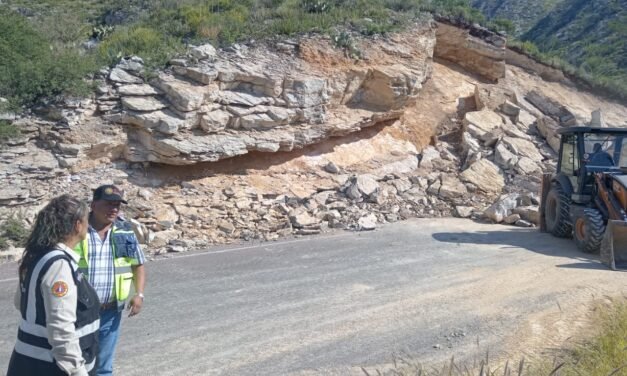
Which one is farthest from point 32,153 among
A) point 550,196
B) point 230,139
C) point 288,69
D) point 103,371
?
point 550,196

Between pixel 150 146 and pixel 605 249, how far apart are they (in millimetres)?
9074

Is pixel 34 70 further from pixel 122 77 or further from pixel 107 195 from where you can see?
pixel 107 195

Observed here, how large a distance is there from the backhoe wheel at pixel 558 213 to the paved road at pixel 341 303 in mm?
391

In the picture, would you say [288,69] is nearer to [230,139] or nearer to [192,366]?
[230,139]

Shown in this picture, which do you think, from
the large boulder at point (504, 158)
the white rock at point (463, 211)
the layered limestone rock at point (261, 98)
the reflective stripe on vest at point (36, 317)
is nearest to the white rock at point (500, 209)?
the white rock at point (463, 211)

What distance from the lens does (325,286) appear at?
7.12 meters

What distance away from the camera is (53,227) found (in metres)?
2.92

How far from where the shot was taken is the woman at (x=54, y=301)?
2773 mm

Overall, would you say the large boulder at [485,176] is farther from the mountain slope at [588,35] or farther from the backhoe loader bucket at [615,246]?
the mountain slope at [588,35]

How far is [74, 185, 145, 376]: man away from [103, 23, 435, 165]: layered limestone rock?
8472 millimetres

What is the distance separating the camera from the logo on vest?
276cm

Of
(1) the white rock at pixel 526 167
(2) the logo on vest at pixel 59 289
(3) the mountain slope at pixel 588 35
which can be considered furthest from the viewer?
(3) the mountain slope at pixel 588 35

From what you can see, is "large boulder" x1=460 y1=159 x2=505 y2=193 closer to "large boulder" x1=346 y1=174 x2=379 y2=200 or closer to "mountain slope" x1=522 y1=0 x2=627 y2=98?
"large boulder" x1=346 y1=174 x2=379 y2=200

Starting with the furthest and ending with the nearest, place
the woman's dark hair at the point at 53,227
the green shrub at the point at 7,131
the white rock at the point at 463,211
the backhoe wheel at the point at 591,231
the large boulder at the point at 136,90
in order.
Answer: the white rock at the point at 463,211
the large boulder at the point at 136,90
the green shrub at the point at 7,131
the backhoe wheel at the point at 591,231
the woman's dark hair at the point at 53,227
